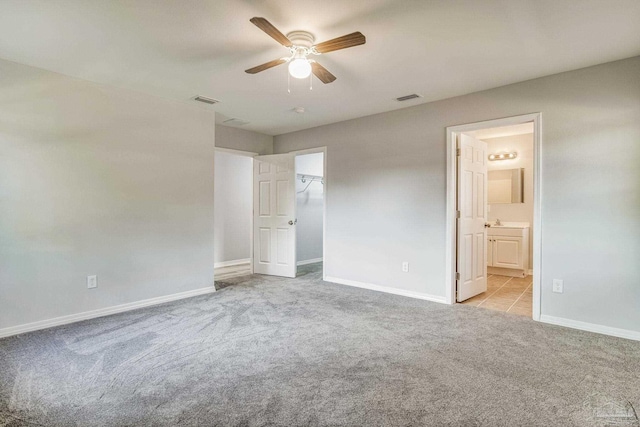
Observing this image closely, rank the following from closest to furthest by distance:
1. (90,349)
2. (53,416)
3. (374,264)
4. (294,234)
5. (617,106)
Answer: (53,416) < (90,349) < (617,106) < (374,264) < (294,234)

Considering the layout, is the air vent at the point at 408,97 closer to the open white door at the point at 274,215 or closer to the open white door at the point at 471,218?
the open white door at the point at 471,218

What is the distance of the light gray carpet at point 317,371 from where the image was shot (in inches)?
71.1

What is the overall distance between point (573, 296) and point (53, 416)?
4.15 metres

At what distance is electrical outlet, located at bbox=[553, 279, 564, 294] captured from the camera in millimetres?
3193

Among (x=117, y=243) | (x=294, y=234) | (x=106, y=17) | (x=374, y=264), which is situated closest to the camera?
(x=106, y=17)

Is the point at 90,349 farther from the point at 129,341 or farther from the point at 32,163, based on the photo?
the point at 32,163

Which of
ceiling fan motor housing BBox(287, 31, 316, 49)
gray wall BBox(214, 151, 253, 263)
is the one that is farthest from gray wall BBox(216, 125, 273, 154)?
ceiling fan motor housing BBox(287, 31, 316, 49)

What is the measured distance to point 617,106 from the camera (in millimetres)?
2924

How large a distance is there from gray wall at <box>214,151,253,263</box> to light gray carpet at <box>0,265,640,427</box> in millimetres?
3119

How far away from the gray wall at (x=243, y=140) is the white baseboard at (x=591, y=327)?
4.72 meters

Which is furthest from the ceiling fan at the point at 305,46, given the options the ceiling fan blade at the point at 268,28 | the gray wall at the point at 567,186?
the gray wall at the point at 567,186

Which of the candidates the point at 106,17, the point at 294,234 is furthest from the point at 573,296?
the point at 106,17

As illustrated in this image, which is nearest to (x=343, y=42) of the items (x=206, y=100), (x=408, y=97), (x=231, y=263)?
(x=408, y=97)

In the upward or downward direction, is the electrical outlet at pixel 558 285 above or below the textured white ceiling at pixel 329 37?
below
